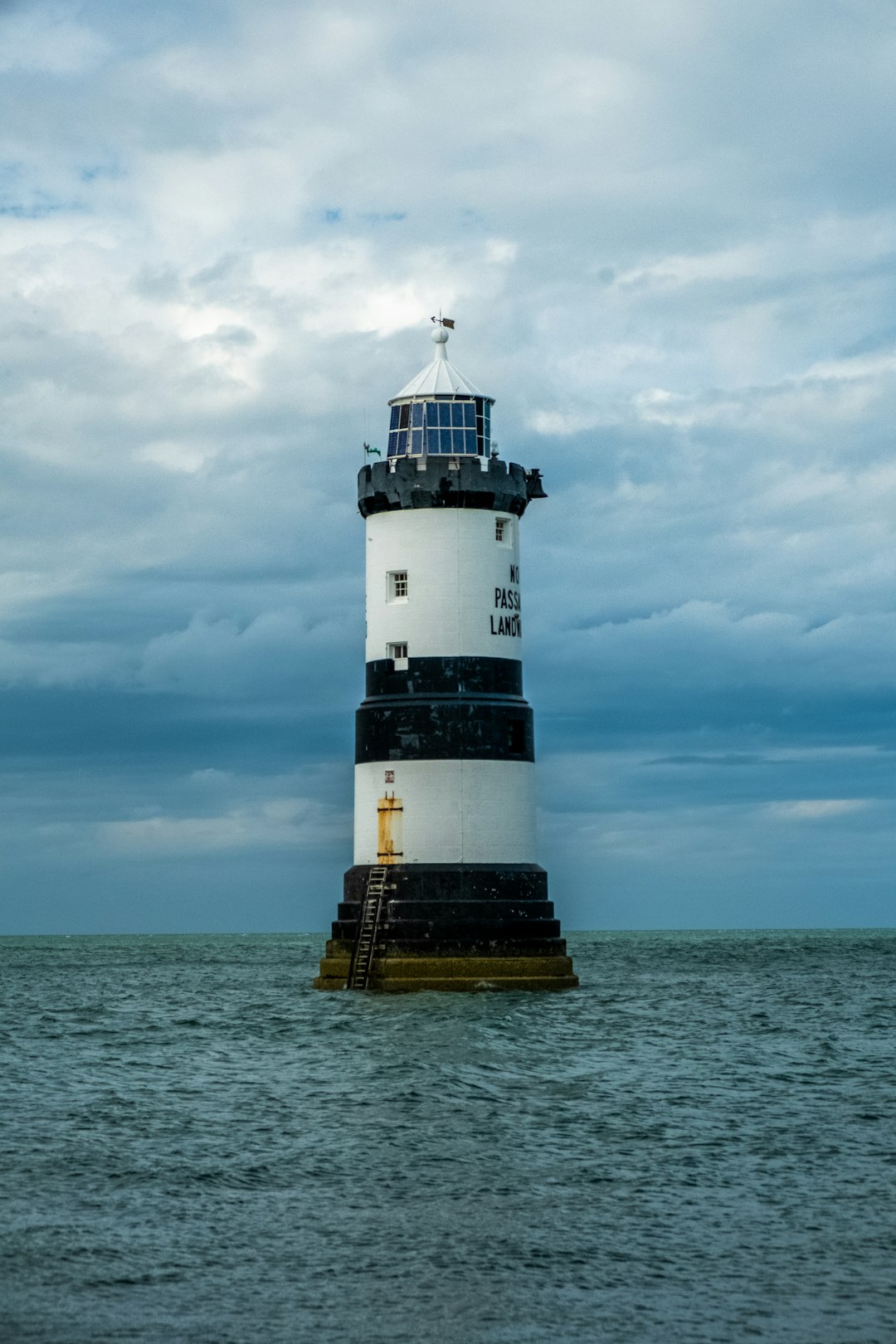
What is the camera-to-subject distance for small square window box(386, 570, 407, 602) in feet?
136

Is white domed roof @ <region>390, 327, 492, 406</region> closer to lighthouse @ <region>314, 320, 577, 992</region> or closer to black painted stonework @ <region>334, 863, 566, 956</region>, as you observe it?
lighthouse @ <region>314, 320, 577, 992</region>

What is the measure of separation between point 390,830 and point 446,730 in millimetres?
2718

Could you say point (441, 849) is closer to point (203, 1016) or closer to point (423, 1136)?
point (203, 1016)

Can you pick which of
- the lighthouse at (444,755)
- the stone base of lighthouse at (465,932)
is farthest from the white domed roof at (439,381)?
the stone base of lighthouse at (465,932)

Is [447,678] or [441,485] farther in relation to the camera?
[441,485]

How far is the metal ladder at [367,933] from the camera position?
39531 millimetres

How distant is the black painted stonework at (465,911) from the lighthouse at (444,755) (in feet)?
0.12

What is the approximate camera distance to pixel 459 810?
39.8m

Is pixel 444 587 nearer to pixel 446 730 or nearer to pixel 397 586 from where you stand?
pixel 397 586

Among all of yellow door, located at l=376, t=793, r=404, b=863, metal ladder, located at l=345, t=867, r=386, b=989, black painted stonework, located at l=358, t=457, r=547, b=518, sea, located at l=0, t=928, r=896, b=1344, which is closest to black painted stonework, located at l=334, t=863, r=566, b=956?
metal ladder, located at l=345, t=867, r=386, b=989

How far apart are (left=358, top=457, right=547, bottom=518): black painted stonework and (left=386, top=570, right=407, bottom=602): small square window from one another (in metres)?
1.63

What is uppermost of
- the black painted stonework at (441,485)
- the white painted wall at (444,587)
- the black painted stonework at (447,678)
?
the black painted stonework at (441,485)

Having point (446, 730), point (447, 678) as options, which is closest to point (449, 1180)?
point (446, 730)

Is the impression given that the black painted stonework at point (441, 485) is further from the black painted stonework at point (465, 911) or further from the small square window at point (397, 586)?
the black painted stonework at point (465, 911)
